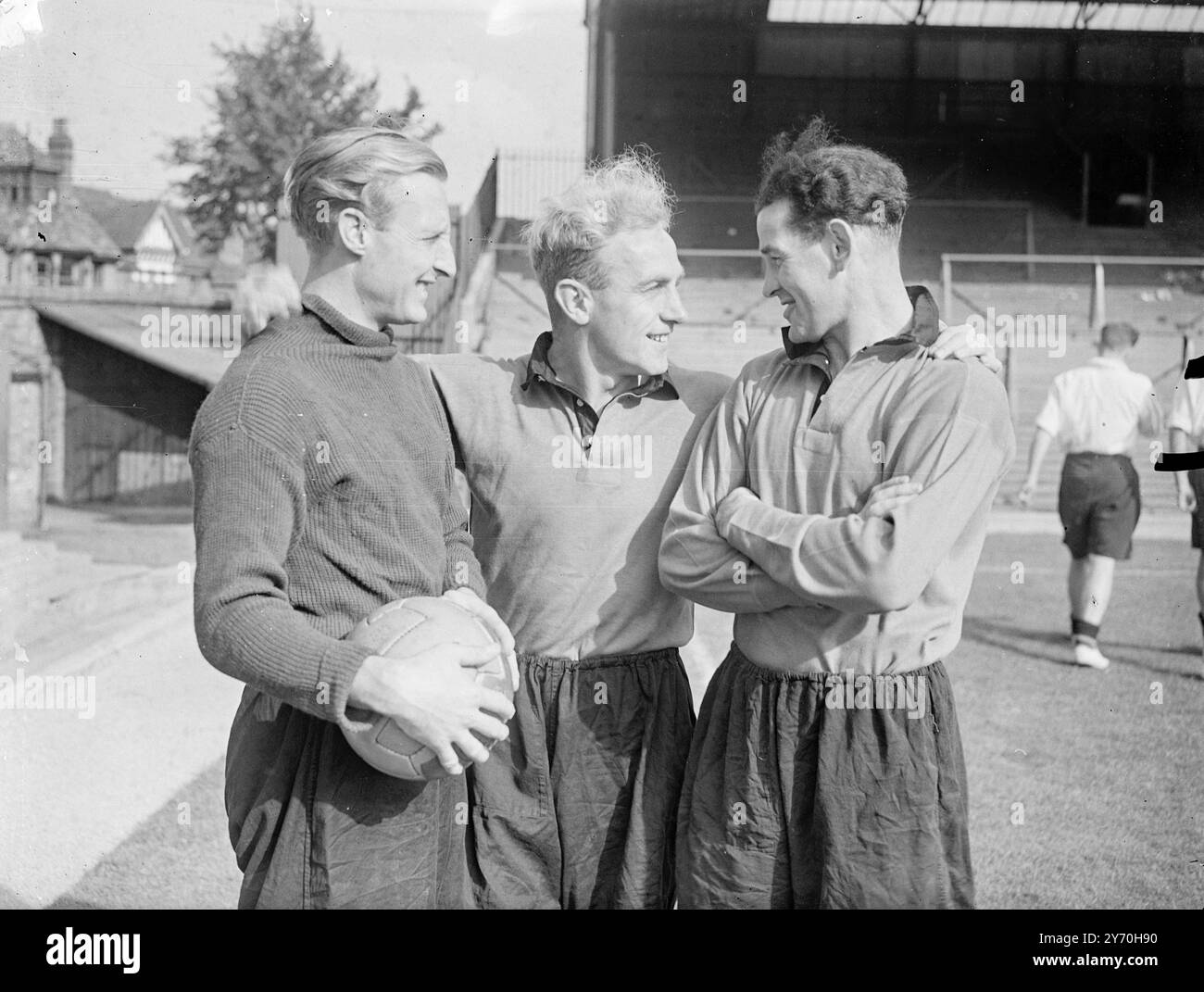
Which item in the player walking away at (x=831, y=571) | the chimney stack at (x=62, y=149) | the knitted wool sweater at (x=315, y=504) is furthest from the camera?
the chimney stack at (x=62, y=149)

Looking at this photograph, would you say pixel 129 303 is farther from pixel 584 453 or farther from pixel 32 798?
pixel 32 798

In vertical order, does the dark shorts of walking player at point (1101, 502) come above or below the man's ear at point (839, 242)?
below

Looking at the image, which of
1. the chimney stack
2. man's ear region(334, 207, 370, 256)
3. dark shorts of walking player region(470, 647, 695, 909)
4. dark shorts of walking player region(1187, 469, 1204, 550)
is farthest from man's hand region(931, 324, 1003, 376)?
dark shorts of walking player region(1187, 469, 1204, 550)

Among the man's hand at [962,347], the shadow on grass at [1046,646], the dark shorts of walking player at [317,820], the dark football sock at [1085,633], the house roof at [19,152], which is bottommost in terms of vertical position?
the shadow on grass at [1046,646]

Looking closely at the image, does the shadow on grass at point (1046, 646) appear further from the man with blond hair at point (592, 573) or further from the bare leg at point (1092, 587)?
the man with blond hair at point (592, 573)

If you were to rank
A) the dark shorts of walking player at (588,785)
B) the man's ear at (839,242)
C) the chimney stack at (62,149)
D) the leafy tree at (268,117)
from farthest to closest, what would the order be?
the leafy tree at (268,117) < the chimney stack at (62,149) < the dark shorts of walking player at (588,785) < the man's ear at (839,242)

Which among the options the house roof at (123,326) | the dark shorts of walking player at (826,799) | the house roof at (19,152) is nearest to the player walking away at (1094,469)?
the dark shorts of walking player at (826,799)

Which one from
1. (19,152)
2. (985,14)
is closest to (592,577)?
(19,152)

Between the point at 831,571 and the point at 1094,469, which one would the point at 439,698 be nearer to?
the point at 831,571

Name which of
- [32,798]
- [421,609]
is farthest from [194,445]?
[32,798]

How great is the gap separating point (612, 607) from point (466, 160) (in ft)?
4.83

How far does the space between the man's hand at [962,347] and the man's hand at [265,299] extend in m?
1.29

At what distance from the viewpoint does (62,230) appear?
349 centimetres

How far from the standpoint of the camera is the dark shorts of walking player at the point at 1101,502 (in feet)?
22.0
